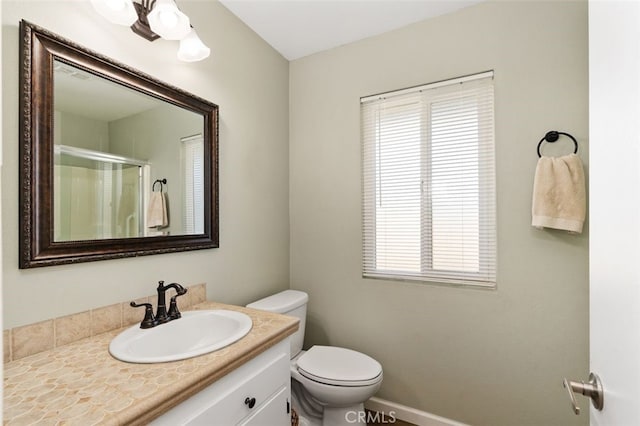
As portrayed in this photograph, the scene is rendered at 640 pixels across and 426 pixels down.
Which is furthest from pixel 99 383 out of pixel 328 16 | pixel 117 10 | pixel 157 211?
pixel 328 16

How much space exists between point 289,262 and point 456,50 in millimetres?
1747

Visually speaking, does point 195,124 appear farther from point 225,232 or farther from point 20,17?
point 20,17

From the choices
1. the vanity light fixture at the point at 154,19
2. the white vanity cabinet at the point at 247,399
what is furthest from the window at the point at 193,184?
the white vanity cabinet at the point at 247,399

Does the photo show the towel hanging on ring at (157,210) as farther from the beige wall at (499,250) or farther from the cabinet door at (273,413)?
the beige wall at (499,250)

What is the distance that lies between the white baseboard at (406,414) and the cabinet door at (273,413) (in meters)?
0.92

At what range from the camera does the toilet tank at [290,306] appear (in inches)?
72.7

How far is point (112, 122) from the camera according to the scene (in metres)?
1.33

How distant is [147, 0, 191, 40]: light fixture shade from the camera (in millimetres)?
1312

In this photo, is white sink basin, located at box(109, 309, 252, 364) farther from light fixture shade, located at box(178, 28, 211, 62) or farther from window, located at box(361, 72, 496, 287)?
light fixture shade, located at box(178, 28, 211, 62)

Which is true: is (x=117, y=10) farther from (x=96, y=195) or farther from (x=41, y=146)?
(x=96, y=195)

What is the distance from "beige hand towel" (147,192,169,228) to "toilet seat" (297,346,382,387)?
1050 mm

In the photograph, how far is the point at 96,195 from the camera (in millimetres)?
1270

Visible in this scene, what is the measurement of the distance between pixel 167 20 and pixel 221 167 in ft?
2.37

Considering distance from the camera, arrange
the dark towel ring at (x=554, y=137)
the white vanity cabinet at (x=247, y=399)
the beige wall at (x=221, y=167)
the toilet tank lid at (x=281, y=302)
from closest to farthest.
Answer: the white vanity cabinet at (x=247, y=399) < the beige wall at (x=221, y=167) < the dark towel ring at (x=554, y=137) < the toilet tank lid at (x=281, y=302)
